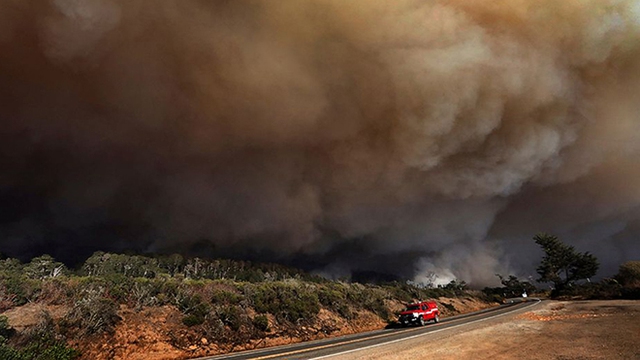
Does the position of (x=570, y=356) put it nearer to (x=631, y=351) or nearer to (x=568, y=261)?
(x=631, y=351)

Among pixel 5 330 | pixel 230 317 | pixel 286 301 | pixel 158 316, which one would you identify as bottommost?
pixel 230 317

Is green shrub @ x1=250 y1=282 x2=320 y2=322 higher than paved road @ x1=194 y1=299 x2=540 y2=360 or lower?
higher

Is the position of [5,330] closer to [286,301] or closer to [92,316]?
[92,316]

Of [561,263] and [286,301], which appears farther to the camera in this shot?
[561,263]

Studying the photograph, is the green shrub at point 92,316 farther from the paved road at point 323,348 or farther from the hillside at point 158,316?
the paved road at point 323,348

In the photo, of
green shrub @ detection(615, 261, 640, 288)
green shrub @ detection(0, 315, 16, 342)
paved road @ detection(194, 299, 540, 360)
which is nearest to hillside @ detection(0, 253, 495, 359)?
green shrub @ detection(0, 315, 16, 342)

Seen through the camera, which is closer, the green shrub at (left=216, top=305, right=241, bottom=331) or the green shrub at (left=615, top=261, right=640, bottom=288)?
the green shrub at (left=216, top=305, right=241, bottom=331)

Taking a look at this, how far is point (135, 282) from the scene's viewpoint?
2044 cm

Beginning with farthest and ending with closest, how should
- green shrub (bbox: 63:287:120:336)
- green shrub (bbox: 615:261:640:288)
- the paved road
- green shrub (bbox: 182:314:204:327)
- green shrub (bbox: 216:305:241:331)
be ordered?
1. green shrub (bbox: 615:261:640:288)
2. green shrub (bbox: 216:305:241:331)
3. green shrub (bbox: 182:314:204:327)
4. green shrub (bbox: 63:287:120:336)
5. the paved road

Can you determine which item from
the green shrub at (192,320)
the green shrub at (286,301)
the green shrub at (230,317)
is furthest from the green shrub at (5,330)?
the green shrub at (286,301)

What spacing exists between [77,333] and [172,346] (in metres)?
4.04

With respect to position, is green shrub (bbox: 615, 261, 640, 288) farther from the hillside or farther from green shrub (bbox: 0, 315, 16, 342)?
green shrub (bbox: 0, 315, 16, 342)

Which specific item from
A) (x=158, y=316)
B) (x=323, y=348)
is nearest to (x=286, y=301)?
(x=158, y=316)

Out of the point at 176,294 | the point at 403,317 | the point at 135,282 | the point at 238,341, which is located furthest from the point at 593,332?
the point at 135,282
